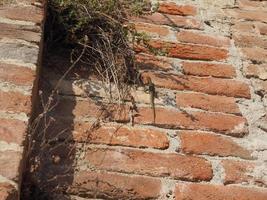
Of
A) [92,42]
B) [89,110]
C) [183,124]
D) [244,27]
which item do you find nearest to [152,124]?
[183,124]

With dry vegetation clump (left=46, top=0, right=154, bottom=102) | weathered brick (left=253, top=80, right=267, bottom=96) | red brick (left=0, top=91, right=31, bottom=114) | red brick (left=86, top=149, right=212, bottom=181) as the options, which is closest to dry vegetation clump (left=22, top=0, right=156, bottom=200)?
dry vegetation clump (left=46, top=0, right=154, bottom=102)

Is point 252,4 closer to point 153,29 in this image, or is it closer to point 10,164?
point 153,29

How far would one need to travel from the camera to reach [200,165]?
1.63m

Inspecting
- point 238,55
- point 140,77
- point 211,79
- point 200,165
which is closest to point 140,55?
point 140,77

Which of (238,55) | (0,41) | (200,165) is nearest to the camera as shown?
(0,41)

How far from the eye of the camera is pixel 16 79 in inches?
55.9

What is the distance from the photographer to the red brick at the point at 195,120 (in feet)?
5.66

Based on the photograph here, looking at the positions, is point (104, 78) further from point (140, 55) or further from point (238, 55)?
point (238, 55)

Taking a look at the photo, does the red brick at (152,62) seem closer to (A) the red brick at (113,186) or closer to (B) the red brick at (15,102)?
(A) the red brick at (113,186)

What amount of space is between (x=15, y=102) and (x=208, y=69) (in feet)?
2.84

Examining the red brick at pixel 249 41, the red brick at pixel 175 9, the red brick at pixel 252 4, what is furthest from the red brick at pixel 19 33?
the red brick at pixel 252 4

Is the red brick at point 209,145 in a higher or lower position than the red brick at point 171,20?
lower

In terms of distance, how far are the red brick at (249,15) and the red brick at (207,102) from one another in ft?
1.88

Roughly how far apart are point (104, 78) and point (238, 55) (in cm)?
59
